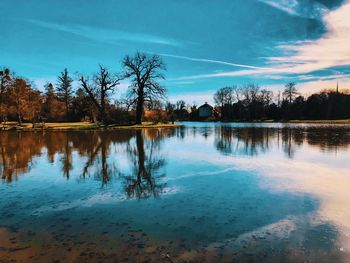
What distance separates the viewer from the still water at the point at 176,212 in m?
5.27

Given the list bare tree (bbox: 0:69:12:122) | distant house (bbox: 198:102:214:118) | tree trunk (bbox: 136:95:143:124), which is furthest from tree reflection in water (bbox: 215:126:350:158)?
distant house (bbox: 198:102:214:118)

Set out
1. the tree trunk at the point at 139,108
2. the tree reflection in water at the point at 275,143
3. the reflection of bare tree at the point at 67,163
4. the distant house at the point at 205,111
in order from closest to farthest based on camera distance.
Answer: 1. the reflection of bare tree at the point at 67,163
2. the tree reflection in water at the point at 275,143
3. the tree trunk at the point at 139,108
4. the distant house at the point at 205,111

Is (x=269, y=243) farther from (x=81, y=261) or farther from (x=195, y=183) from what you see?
(x=195, y=183)

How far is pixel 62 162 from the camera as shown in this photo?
14.9 metres

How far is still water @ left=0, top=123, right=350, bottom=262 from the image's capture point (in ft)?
17.3

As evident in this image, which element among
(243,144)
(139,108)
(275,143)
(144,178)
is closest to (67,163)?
(144,178)

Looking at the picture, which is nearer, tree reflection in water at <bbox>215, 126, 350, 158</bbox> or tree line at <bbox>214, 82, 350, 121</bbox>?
tree reflection in water at <bbox>215, 126, 350, 158</bbox>

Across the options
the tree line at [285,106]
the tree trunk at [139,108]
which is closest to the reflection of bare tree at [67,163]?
the tree trunk at [139,108]

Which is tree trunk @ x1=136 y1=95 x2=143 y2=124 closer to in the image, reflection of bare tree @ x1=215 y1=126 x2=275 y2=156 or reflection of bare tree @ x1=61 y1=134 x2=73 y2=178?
reflection of bare tree @ x1=215 y1=126 x2=275 y2=156

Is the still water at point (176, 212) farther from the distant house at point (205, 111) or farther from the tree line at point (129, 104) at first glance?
the distant house at point (205, 111)

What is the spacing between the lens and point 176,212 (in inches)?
289

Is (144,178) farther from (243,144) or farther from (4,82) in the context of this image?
(4,82)

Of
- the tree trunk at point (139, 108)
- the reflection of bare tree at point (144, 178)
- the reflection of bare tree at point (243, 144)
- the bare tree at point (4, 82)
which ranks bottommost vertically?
the reflection of bare tree at point (144, 178)

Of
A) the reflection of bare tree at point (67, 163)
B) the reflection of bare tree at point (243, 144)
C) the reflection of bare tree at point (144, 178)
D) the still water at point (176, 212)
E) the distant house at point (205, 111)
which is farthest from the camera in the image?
the distant house at point (205, 111)
